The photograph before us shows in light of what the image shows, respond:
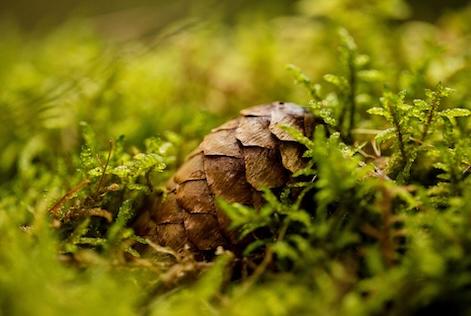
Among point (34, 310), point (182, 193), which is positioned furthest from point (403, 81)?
point (34, 310)

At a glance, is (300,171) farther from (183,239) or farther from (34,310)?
(34,310)

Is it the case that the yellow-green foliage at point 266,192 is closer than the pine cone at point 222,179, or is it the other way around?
the yellow-green foliage at point 266,192

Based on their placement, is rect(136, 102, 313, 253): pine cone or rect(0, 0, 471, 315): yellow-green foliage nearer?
rect(0, 0, 471, 315): yellow-green foliage
